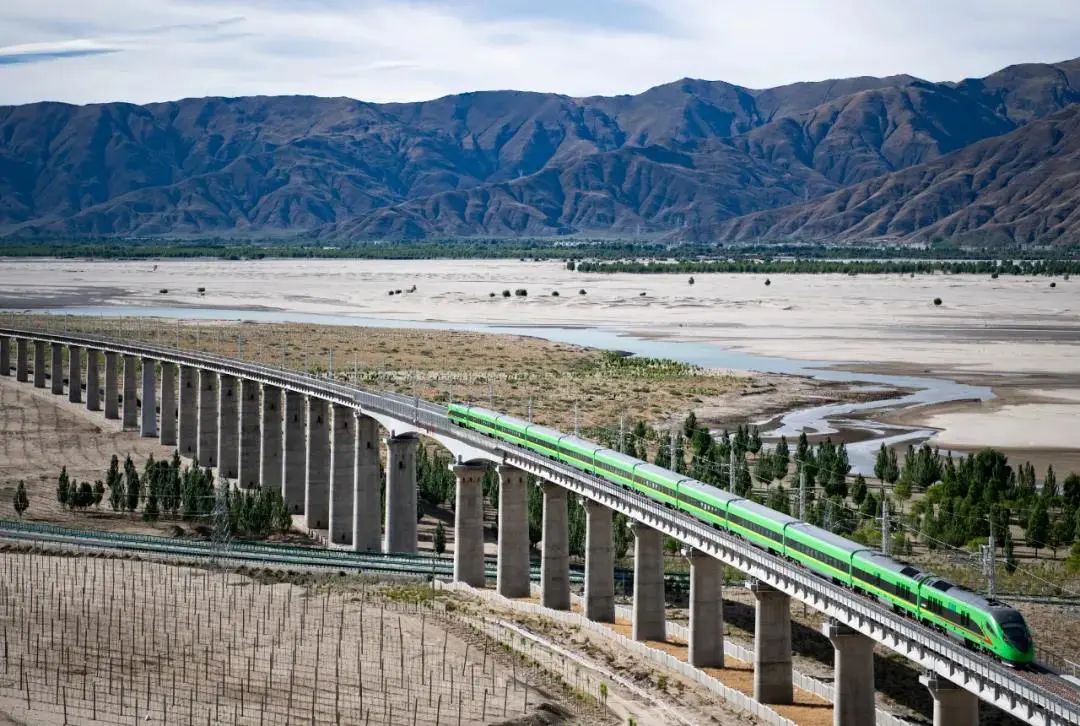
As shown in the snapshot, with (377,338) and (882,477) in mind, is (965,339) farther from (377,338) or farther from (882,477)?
(882,477)

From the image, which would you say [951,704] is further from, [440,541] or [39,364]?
[39,364]

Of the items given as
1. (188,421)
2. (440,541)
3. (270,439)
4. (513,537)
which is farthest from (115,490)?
(513,537)

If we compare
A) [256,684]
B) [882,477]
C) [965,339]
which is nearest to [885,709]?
[256,684]

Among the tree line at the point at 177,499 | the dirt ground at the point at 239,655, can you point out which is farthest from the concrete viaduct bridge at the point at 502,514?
the dirt ground at the point at 239,655

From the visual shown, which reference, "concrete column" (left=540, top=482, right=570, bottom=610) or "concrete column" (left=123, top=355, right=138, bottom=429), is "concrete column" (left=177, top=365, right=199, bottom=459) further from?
"concrete column" (left=540, top=482, right=570, bottom=610)


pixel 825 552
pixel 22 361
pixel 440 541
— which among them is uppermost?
pixel 825 552

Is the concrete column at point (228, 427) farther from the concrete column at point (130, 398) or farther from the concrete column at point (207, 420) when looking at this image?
the concrete column at point (130, 398)
